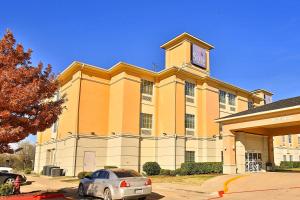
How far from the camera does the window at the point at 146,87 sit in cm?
3412

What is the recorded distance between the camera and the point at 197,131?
3544 centimetres

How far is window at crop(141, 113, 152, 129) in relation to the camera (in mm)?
33206

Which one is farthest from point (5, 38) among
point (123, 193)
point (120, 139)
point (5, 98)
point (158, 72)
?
point (158, 72)

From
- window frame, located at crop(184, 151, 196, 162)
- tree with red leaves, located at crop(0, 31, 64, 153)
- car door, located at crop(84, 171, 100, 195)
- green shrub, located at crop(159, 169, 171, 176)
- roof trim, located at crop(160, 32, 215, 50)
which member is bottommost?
green shrub, located at crop(159, 169, 171, 176)

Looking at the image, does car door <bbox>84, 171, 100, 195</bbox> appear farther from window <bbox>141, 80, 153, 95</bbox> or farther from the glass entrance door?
window <bbox>141, 80, 153, 95</bbox>

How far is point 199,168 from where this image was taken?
30375 millimetres

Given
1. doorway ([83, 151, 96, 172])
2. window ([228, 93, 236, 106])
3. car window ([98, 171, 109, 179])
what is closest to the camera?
car window ([98, 171, 109, 179])

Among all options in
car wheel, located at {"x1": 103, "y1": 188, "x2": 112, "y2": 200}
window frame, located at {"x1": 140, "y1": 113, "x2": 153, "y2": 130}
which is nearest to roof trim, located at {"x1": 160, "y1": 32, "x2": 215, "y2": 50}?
window frame, located at {"x1": 140, "y1": 113, "x2": 153, "y2": 130}

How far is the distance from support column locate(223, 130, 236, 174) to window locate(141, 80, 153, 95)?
1028 centimetres

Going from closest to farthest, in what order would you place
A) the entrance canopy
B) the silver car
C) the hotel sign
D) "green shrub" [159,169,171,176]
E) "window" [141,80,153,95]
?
1. the silver car
2. the entrance canopy
3. "green shrub" [159,169,171,176]
4. "window" [141,80,153,95]
5. the hotel sign

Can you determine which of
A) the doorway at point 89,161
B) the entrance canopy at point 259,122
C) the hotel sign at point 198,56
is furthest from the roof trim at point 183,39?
the doorway at point 89,161

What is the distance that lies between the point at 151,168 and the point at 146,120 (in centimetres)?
560

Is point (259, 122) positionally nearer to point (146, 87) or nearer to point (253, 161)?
point (253, 161)

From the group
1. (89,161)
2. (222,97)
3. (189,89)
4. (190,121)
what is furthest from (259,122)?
(89,161)
